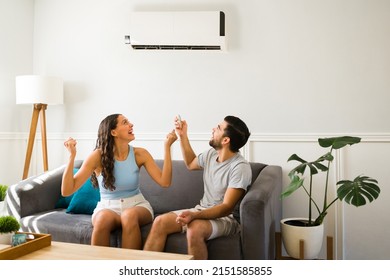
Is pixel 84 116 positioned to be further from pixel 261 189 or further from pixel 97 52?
pixel 261 189

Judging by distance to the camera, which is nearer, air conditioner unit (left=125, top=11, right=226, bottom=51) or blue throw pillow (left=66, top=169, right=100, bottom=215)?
blue throw pillow (left=66, top=169, right=100, bottom=215)

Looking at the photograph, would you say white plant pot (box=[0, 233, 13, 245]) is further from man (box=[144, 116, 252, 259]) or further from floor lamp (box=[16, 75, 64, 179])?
floor lamp (box=[16, 75, 64, 179])

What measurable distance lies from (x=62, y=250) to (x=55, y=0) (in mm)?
2550

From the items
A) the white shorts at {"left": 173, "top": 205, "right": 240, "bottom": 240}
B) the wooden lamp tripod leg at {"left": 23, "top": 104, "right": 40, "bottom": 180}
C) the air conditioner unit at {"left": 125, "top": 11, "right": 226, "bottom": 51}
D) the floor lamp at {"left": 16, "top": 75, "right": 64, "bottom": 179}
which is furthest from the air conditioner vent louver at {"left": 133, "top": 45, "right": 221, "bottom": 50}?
the white shorts at {"left": 173, "top": 205, "right": 240, "bottom": 240}

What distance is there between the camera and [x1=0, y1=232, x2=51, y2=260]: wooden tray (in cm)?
150

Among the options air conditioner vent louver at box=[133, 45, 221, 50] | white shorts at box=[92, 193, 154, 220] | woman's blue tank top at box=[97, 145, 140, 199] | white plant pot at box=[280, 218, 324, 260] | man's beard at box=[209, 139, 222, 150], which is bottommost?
white plant pot at box=[280, 218, 324, 260]

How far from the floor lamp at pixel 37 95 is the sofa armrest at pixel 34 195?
51 cm

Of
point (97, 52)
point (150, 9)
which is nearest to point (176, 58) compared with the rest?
point (150, 9)

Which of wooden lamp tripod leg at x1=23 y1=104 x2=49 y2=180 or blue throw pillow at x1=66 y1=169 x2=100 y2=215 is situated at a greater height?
wooden lamp tripod leg at x1=23 y1=104 x2=49 y2=180

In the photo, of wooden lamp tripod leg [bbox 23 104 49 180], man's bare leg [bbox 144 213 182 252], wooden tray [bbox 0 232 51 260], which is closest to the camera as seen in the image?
wooden tray [bbox 0 232 51 260]

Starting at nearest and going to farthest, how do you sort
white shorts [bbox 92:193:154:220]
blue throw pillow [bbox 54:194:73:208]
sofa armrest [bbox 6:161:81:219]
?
white shorts [bbox 92:193:154:220], sofa armrest [bbox 6:161:81:219], blue throw pillow [bbox 54:194:73:208]

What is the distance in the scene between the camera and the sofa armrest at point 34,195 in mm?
2510

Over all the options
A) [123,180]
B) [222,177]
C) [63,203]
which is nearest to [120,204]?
[123,180]

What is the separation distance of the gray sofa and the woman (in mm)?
92
